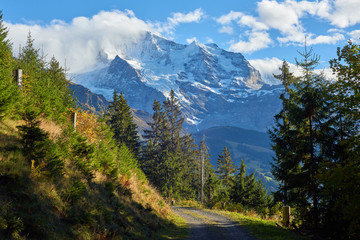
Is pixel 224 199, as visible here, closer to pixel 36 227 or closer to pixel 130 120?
pixel 130 120

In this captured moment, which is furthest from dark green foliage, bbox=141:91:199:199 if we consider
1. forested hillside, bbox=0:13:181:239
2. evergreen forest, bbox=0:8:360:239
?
forested hillside, bbox=0:13:181:239

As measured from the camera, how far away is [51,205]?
7875 mm

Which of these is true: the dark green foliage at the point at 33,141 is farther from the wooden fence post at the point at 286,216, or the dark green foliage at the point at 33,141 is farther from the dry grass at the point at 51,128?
the wooden fence post at the point at 286,216

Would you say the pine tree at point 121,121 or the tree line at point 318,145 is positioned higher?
the pine tree at point 121,121

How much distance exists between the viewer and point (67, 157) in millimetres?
11055

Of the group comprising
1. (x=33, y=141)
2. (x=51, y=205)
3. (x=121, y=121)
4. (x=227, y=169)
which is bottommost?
(x=227, y=169)

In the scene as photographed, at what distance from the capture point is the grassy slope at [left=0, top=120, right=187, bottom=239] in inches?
251

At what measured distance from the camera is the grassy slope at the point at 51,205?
6367mm

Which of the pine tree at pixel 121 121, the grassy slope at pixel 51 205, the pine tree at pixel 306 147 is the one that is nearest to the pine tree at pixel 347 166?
the pine tree at pixel 306 147

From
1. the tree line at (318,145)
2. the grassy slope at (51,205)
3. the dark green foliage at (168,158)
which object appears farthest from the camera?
the dark green foliage at (168,158)

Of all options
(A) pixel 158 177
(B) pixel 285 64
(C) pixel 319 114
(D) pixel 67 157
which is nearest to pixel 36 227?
(D) pixel 67 157

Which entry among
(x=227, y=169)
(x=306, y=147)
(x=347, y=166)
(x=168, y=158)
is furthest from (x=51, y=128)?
(x=227, y=169)

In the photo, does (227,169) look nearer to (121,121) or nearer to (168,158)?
(168,158)

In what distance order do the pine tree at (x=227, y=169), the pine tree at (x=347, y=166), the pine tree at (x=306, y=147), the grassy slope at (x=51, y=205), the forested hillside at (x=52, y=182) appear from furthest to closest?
the pine tree at (x=227, y=169)
the pine tree at (x=306, y=147)
the pine tree at (x=347, y=166)
the forested hillside at (x=52, y=182)
the grassy slope at (x=51, y=205)
